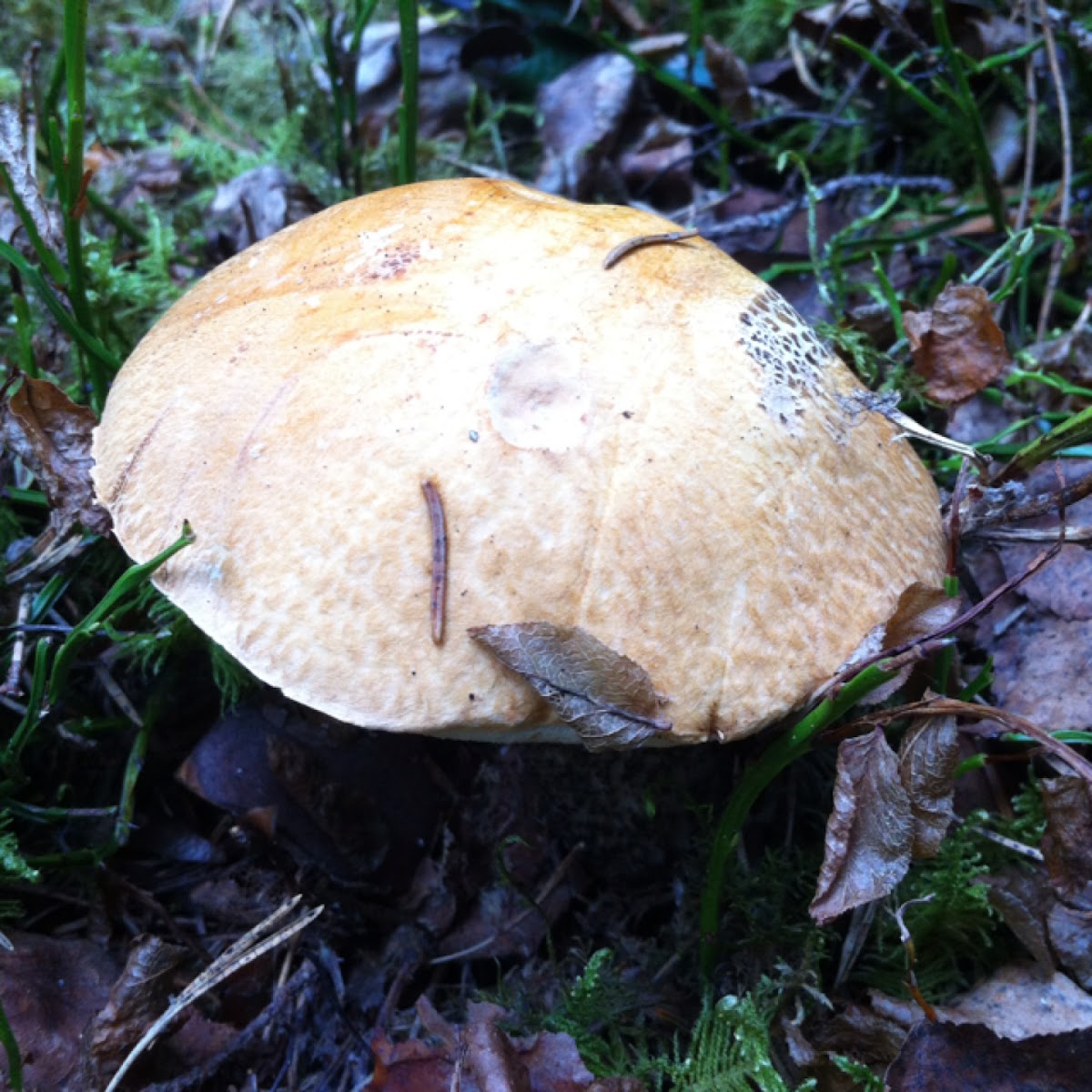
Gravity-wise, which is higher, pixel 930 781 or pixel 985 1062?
pixel 930 781

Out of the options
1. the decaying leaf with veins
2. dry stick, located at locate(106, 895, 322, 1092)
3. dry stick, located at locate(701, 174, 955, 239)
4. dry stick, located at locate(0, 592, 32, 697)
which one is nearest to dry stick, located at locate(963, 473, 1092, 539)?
the decaying leaf with veins

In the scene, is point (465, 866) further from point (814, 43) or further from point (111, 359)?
point (814, 43)

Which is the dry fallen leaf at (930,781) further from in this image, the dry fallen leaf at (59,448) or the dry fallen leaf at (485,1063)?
the dry fallen leaf at (59,448)

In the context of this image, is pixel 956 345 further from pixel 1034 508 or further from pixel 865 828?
pixel 865 828

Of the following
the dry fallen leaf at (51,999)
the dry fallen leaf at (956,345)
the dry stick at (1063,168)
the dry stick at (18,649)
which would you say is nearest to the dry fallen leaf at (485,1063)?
the dry fallen leaf at (51,999)

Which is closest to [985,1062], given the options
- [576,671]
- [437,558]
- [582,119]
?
[576,671]

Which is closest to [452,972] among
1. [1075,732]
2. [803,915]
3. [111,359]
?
[803,915]

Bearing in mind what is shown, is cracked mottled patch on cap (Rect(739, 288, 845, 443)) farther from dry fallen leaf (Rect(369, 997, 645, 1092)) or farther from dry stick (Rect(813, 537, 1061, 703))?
dry fallen leaf (Rect(369, 997, 645, 1092))
